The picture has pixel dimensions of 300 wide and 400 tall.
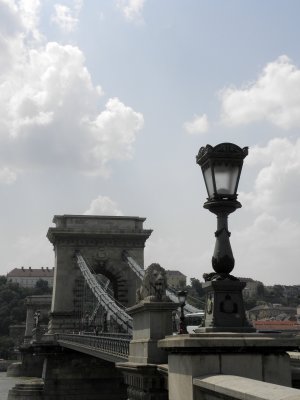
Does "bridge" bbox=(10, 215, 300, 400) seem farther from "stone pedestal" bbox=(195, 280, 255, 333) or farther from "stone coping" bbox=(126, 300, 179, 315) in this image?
"stone pedestal" bbox=(195, 280, 255, 333)

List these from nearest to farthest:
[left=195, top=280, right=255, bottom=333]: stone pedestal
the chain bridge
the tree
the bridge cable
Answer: [left=195, top=280, right=255, bottom=333]: stone pedestal
the bridge cable
the chain bridge
the tree

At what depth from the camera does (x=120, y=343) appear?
16641 mm

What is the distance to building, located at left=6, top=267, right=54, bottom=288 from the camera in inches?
6107

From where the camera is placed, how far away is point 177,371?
476 cm

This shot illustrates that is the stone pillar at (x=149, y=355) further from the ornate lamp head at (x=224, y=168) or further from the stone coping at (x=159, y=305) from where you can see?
the ornate lamp head at (x=224, y=168)

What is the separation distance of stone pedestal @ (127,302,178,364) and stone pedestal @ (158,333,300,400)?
3914mm

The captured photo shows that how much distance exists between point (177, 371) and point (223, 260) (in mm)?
983

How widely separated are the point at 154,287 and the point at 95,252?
35.2 meters

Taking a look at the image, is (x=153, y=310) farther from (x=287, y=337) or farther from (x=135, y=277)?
(x=135, y=277)

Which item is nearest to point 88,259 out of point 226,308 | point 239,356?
point 226,308

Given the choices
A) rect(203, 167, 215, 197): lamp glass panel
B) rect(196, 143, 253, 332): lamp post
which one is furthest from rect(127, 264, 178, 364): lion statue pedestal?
rect(203, 167, 215, 197): lamp glass panel

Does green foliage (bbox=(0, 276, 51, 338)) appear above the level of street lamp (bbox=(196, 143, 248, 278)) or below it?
above

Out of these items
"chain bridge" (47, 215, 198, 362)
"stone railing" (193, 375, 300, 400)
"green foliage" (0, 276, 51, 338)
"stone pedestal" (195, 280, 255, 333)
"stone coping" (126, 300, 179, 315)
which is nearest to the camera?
"stone railing" (193, 375, 300, 400)

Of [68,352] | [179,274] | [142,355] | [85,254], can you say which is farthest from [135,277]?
[179,274]
